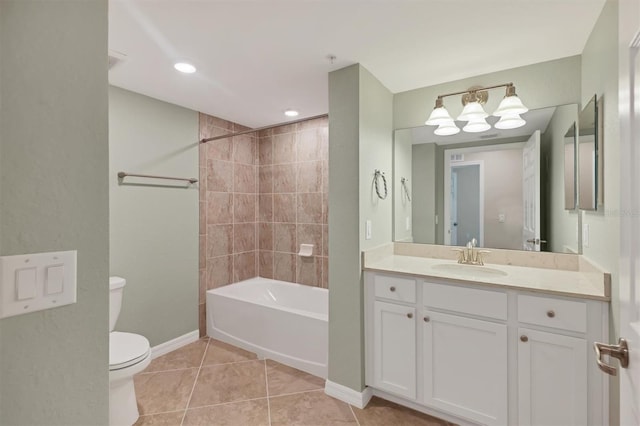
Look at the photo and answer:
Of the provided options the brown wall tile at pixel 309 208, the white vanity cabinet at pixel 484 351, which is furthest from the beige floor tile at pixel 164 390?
the brown wall tile at pixel 309 208

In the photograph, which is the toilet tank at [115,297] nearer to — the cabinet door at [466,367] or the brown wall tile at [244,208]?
the brown wall tile at [244,208]

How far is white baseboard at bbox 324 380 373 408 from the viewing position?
2.10 meters

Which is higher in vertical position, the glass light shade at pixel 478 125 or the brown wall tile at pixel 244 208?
the glass light shade at pixel 478 125

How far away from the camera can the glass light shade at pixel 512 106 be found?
202 centimetres

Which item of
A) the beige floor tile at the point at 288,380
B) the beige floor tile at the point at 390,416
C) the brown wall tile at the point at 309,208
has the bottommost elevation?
the beige floor tile at the point at 390,416

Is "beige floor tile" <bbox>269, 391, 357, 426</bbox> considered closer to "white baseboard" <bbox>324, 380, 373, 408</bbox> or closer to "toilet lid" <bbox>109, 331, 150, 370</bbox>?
"white baseboard" <bbox>324, 380, 373, 408</bbox>

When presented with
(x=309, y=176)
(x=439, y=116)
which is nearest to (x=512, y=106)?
(x=439, y=116)

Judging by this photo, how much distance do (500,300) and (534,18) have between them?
1.49 metres

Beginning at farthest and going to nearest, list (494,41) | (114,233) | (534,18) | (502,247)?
(114,233) < (502,247) < (494,41) < (534,18)

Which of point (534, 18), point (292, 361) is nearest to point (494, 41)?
point (534, 18)

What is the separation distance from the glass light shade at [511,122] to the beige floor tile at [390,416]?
77.8 inches

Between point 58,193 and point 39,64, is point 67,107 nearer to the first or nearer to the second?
point 39,64

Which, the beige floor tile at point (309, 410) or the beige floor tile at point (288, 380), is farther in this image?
the beige floor tile at point (288, 380)

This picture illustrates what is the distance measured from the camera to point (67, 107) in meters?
0.70
